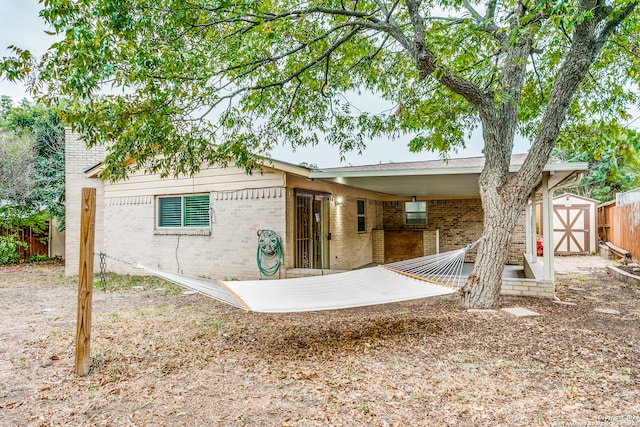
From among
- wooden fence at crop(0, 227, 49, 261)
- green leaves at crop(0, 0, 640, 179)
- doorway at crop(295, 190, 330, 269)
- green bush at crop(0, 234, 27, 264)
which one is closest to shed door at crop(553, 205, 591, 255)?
green leaves at crop(0, 0, 640, 179)

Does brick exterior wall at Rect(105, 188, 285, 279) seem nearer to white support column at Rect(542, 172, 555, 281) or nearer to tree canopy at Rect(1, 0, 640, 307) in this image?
tree canopy at Rect(1, 0, 640, 307)

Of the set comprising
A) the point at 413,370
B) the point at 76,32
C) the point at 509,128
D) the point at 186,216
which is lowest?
the point at 413,370

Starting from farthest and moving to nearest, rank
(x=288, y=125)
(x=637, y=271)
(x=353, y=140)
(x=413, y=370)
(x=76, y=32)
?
(x=637, y=271) < (x=353, y=140) < (x=288, y=125) < (x=76, y=32) < (x=413, y=370)

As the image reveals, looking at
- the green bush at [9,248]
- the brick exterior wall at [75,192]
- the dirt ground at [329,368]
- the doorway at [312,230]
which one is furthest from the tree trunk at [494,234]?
the green bush at [9,248]

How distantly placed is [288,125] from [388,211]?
5.90m

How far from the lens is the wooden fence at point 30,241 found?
11406 mm

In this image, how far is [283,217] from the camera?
274 inches

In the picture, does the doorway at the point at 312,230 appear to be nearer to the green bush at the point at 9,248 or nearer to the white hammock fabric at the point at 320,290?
the white hammock fabric at the point at 320,290

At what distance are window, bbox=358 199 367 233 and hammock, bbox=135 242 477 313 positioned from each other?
5085 millimetres

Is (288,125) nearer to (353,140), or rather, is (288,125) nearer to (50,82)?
(353,140)

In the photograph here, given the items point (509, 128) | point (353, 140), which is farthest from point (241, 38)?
point (509, 128)

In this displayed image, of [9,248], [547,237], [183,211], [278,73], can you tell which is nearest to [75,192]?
[183,211]

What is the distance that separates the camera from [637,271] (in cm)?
804

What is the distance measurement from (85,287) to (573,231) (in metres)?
14.7
